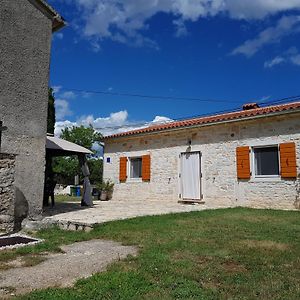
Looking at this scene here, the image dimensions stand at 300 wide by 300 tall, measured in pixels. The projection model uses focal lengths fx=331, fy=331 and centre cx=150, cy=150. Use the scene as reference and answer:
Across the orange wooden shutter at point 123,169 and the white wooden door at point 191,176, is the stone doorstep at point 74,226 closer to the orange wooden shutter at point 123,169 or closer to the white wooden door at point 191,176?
the white wooden door at point 191,176

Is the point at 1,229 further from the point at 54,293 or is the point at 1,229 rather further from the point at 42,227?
the point at 54,293

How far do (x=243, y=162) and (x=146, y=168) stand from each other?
15.7ft

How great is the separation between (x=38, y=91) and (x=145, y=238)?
4.94m

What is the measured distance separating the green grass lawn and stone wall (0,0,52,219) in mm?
1570

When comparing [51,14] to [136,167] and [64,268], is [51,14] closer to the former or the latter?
[64,268]

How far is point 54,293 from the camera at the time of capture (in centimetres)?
340

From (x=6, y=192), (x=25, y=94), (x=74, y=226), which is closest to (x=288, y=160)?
(x=74, y=226)

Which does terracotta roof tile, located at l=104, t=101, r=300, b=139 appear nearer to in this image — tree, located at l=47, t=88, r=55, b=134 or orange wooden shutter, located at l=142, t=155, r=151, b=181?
orange wooden shutter, located at l=142, t=155, r=151, b=181

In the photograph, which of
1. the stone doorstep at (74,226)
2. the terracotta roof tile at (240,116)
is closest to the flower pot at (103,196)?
the terracotta roof tile at (240,116)

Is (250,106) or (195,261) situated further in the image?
(250,106)

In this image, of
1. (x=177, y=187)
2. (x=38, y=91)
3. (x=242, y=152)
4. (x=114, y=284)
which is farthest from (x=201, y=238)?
(x=177, y=187)

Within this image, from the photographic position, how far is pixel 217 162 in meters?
13.0

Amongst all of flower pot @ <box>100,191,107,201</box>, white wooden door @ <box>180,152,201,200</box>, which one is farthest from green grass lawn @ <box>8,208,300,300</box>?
flower pot @ <box>100,191,107,201</box>

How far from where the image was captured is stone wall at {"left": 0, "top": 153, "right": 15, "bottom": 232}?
7105 millimetres
